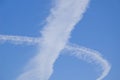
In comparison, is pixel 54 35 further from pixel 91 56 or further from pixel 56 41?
pixel 91 56

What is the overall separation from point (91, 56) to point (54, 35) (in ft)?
0.76

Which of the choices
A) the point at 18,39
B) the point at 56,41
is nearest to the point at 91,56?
the point at 56,41

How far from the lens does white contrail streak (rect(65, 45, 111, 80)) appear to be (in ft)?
3.71

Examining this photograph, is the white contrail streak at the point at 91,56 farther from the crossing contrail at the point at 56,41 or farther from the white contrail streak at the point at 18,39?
the white contrail streak at the point at 18,39

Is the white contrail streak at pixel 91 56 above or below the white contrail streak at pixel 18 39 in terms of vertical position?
above

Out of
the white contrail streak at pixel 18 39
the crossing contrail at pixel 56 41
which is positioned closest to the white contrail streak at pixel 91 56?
the crossing contrail at pixel 56 41

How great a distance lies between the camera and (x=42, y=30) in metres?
1.13

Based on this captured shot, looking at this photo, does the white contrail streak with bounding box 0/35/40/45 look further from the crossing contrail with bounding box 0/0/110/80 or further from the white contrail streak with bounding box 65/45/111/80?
the white contrail streak with bounding box 65/45/111/80

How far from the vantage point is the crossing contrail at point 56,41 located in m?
1.11

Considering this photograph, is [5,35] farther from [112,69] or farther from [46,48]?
[112,69]

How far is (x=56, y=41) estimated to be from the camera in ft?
3.72

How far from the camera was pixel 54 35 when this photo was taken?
114 cm

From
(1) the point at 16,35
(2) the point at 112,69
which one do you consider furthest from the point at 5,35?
(2) the point at 112,69

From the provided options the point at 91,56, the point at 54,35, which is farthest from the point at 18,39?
the point at 91,56
